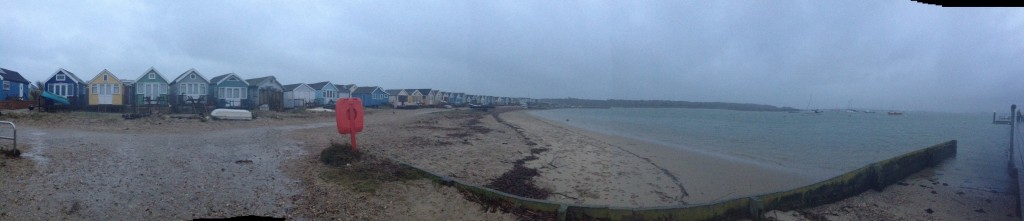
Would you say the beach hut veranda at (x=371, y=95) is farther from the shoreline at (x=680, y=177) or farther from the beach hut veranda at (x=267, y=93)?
the shoreline at (x=680, y=177)

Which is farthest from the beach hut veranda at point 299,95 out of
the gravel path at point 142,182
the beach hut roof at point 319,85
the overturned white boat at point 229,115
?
the gravel path at point 142,182

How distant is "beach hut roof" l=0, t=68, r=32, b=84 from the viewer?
33.3 meters

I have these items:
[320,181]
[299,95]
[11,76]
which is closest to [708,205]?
[320,181]

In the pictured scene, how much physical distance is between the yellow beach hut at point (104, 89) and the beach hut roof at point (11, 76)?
23.1 ft

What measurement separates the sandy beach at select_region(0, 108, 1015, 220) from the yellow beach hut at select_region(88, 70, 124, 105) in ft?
49.5

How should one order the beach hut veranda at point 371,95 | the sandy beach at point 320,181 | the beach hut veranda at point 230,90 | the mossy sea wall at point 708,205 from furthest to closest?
1. the beach hut veranda at point 371,95
2. the beach hut veranda at point 230,90
3. the mossy sea wall at point 708,205
4. the sandy beach at point 320,181

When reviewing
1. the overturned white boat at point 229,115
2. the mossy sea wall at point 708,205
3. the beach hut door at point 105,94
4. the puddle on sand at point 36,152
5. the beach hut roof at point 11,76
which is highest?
the beach hut roof at point 11,76

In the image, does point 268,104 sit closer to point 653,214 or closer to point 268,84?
point 268,84

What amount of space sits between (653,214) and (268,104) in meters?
38.7

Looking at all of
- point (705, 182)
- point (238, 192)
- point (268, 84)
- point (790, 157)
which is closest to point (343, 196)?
point (238, 192)

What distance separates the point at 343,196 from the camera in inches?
303

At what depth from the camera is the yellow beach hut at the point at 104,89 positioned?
3192 centimetres

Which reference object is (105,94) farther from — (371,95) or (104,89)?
(371,95)

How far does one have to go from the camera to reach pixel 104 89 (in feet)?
105
